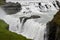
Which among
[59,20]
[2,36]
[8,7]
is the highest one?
[59,20]

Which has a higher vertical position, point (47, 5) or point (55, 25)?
point (55, 25)

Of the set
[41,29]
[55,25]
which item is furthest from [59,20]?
[41,29]

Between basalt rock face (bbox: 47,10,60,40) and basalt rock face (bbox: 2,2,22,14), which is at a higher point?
basalt rock face (bbox: 47,10,60,40)

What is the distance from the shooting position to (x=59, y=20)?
937 inches

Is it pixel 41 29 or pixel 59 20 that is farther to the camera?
pixel 41 29

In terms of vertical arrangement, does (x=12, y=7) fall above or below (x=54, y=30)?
below

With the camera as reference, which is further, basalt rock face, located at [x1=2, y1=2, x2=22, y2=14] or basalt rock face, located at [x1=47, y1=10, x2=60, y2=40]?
basalt rock face, located at [x1=2, y1=2, x2=22, y2=14]

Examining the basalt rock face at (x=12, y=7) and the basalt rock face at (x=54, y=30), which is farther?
the basalt rock face at (x=12, y=7)

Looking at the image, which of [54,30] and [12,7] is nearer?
[54,30]

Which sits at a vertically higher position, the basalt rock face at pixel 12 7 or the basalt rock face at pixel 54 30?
the basalt rock face at pixel 54 30

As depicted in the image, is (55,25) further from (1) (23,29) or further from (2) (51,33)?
(1) (23,29)

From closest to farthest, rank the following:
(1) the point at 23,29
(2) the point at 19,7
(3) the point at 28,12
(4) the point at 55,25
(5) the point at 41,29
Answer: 1. (4) the point at 55,25
2. (5) the point at 41,29
3. (1) the point at 23,29
4. (3) the point at 28,12
5. (2) the point at 19,7

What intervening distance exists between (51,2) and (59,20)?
76.1 feet

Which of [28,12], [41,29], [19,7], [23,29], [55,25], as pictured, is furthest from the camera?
[19,7]
